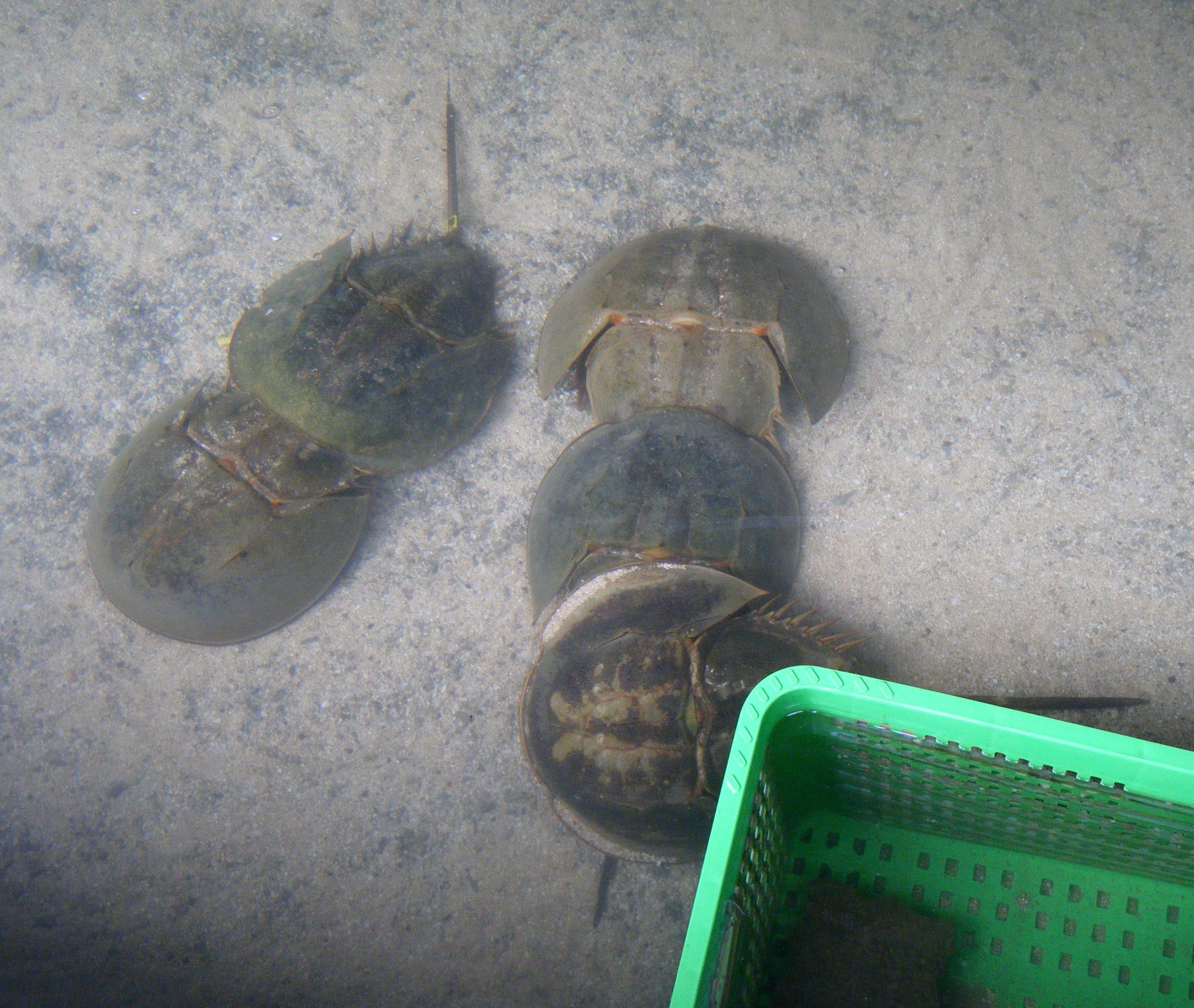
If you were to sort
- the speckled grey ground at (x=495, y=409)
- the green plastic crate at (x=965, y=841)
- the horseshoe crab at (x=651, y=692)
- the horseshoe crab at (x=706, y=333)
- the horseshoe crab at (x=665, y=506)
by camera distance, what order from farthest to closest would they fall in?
the speckled grey ground at (x=495, y=409), the horseshoe crab at (x=706, y=333), the horseshoe crab at (x=665, y=506), the horseshoe crab at (x=651, y=692), the green plastic crate at (x=965, y=841)

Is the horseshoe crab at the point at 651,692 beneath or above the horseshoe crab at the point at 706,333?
beneath

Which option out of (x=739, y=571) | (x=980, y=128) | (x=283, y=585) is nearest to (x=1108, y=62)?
(x=980, y=128)

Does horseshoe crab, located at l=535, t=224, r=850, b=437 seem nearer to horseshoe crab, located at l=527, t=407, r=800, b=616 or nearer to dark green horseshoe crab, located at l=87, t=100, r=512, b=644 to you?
horseshoe crab, located at l=527, t=407, r=800, b=616

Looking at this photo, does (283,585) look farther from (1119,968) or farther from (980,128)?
(980,128)

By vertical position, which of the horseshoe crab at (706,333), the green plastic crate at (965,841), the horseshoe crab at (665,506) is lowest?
the green plastic crate at (965,841)

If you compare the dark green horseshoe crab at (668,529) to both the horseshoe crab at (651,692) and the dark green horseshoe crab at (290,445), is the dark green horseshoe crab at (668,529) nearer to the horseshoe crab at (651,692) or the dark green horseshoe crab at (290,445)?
the horseshoe crab at (651,692)

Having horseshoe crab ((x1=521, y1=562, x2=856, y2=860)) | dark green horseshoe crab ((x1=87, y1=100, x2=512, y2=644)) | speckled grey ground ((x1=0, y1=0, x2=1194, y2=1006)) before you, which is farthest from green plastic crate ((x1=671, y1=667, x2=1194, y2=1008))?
dark green horseshoe crab ((x1=87, y1=100, x2=512, y2=644))

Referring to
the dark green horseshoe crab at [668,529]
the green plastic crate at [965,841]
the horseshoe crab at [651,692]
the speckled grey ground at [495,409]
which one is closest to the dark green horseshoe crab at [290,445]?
the speckled grey ground at [495,409]
